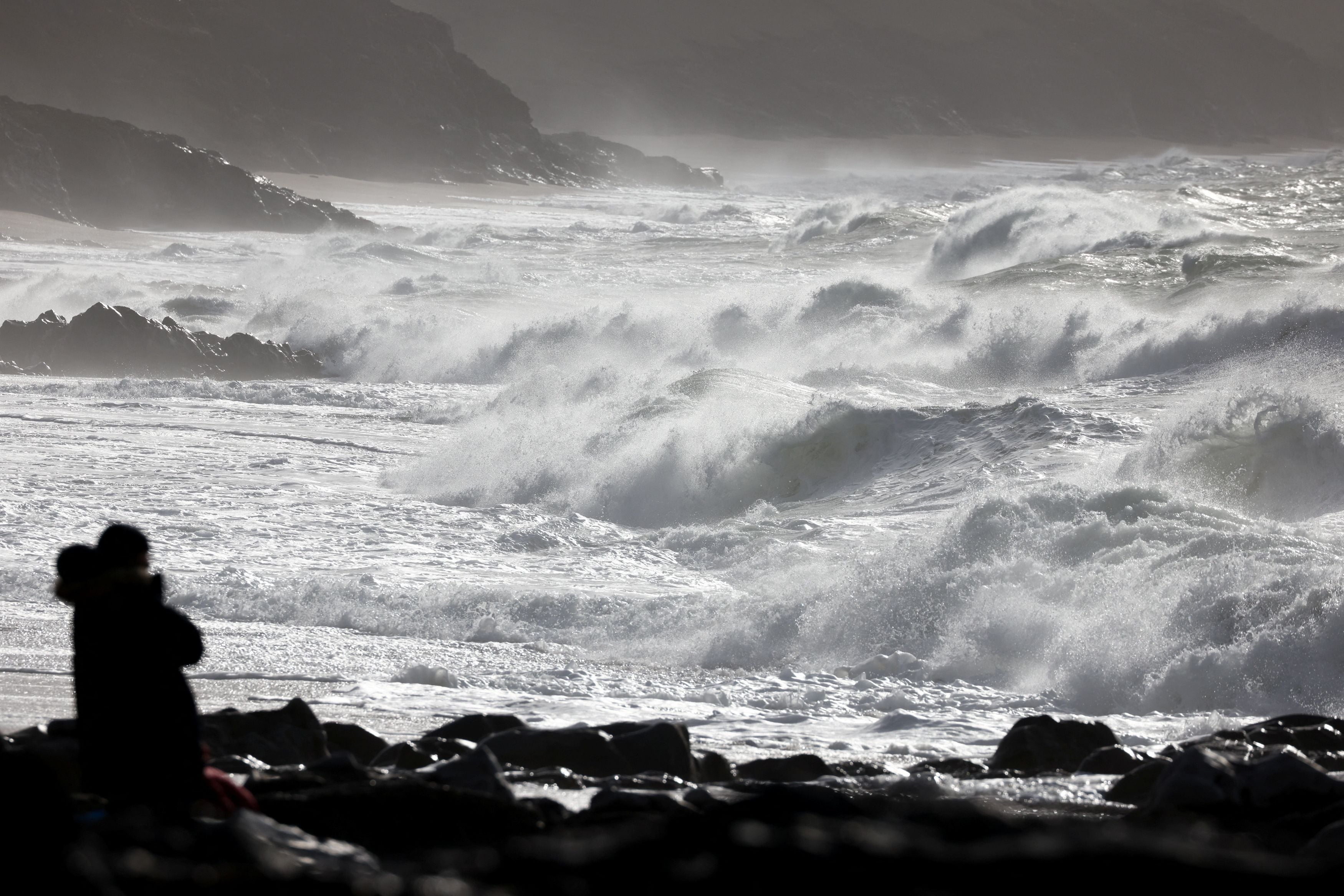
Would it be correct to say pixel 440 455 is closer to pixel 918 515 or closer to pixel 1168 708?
pixel 918 515

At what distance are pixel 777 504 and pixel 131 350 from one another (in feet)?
53.4

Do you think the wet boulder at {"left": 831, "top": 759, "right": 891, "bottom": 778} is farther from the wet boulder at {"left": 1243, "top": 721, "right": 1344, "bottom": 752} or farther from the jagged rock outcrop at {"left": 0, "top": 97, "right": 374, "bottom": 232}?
the jagged rock outcrop at {"left": 0, "top": 97, "right": 374, "bottom": 232}

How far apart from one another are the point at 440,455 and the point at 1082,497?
24.8ft

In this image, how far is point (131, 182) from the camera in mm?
64250

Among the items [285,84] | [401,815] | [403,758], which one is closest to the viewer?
[401,815]

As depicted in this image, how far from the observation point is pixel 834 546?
35.5 ft

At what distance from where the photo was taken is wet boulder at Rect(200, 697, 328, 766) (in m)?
5.30

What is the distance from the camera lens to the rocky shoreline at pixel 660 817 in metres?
1.97

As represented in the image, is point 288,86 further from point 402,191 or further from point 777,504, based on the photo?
point 777,504

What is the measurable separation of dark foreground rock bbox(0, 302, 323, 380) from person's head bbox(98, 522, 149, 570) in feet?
73.6

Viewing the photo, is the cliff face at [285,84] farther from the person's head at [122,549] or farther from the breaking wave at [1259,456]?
the person's head at [122,549]

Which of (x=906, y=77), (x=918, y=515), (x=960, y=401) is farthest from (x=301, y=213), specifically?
(x=906, y=77)

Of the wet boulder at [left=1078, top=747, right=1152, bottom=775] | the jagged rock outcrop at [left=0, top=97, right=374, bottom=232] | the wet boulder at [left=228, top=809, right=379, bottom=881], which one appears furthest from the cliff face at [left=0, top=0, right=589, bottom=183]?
the wet boulder at [left=228, top=809, right=379, bottom=881]

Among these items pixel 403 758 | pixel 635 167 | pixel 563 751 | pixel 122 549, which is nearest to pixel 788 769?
pixel 563 751
